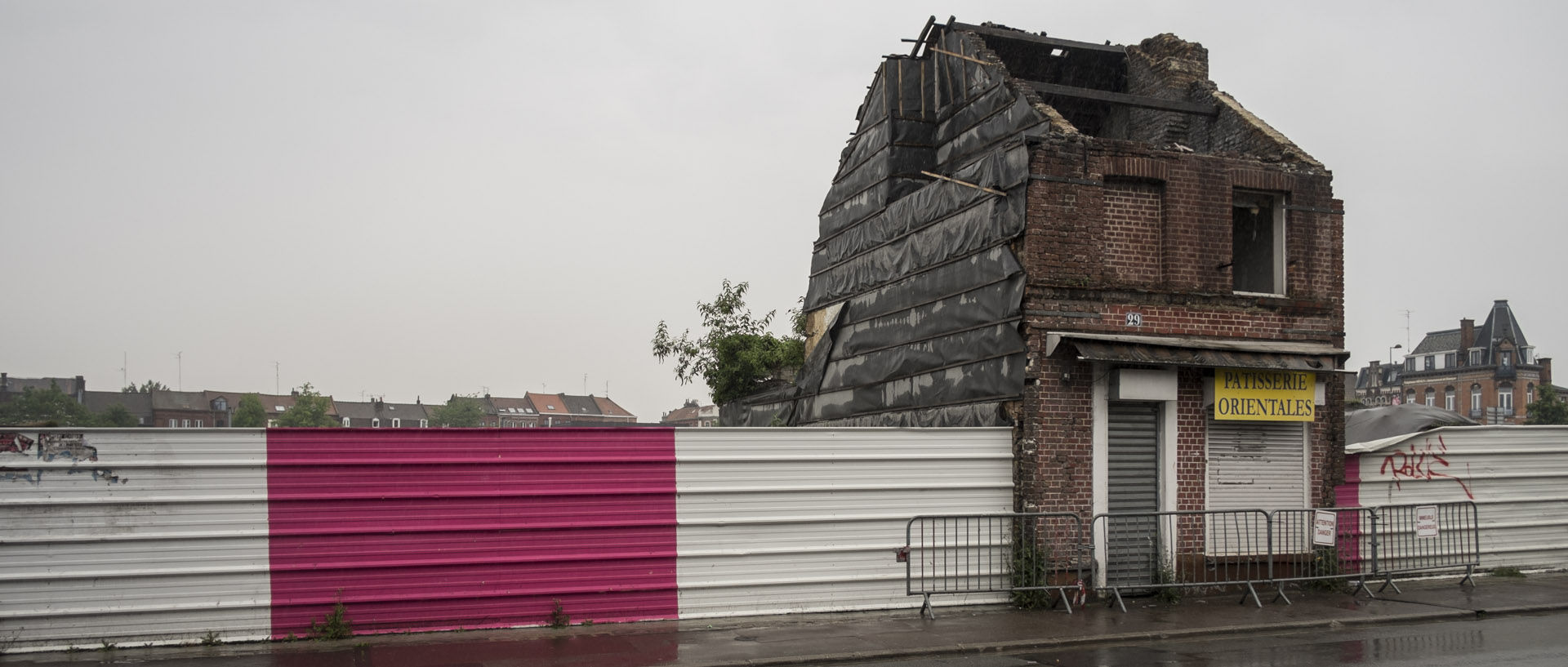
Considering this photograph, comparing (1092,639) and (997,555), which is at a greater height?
(997,555)

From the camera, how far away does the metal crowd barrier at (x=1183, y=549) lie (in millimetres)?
13609

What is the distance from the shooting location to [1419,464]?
15812 millimetres

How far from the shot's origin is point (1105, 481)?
1373 centimetres


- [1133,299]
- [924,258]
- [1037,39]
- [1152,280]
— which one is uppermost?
[1037,39]

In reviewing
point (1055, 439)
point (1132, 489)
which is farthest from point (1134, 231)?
point (1132, 489)

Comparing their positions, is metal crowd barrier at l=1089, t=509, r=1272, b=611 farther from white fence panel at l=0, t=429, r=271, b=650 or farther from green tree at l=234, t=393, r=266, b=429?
green tree at l=234, t=393, r=266, b=429

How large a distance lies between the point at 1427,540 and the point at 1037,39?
9.59m

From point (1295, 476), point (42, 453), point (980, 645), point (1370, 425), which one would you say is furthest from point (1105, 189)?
point (42, 453)

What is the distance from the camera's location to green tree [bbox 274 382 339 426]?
4451 inches

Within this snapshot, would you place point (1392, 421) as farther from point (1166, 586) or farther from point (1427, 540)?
point (1166, 586)

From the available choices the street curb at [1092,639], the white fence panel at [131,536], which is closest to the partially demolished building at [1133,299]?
the street curb at [1092,639]

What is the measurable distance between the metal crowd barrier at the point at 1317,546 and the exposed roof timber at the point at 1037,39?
8481mm

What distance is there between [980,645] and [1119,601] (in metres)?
2.87

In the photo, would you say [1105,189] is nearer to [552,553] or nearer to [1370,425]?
[552,553]
